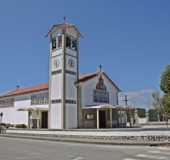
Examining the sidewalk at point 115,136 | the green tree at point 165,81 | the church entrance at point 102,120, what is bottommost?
the sidewalk at point 115,136

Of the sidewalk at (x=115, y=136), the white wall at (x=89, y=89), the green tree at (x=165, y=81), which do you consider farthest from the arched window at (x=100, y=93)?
the green tree at (x=165, y=81)

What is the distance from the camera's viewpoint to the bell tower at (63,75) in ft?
122

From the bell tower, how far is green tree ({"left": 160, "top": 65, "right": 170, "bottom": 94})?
14899 mm

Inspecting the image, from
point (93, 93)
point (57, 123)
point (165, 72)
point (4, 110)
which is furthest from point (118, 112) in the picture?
point (4, 110)

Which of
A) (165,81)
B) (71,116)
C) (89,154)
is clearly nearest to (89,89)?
(71,116)

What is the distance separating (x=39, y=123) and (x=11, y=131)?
17.8 feet

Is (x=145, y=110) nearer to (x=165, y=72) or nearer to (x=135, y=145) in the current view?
(x=165, y=72)

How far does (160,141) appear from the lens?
1956cm

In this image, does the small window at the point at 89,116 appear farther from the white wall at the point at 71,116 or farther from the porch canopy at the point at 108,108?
the white wall at the point at 71,116

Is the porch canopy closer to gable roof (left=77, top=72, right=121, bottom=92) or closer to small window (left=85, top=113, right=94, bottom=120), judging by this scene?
small window (left=85, top=113, right=94, bottom=120)

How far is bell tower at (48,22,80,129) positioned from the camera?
1462 inches

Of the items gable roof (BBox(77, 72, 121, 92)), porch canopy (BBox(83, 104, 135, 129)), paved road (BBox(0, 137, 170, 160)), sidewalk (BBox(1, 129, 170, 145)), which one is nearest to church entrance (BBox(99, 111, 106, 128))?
porch canopy (BBox(83, 104, 135, 129))

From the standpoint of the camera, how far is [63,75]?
3766cm

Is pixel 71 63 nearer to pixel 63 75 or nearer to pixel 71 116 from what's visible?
pixel 63 75
